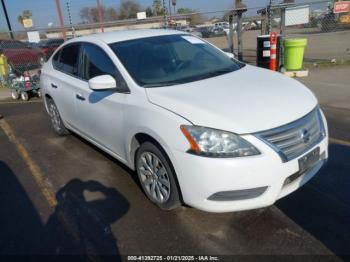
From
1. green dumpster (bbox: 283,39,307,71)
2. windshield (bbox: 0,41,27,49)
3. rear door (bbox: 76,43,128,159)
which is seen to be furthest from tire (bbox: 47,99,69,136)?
windshield (bbox: 0,41,27,49)

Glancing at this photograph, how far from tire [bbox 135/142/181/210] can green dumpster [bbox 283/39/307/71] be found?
7.18 meters

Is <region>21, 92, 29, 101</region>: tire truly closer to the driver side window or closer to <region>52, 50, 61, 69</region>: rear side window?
<region>52, 50, 61, 69</region>: rear side window

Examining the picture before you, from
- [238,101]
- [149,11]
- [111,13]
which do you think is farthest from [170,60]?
[149,11]

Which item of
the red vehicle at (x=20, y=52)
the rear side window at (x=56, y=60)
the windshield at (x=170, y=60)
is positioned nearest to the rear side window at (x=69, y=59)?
the rear side window at (x=56, y=60)

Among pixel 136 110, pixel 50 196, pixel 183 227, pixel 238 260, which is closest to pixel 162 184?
pixel 183 227

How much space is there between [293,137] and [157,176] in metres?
1.34

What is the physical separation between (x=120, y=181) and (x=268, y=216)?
1.86m

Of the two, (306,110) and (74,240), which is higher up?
(306,110)

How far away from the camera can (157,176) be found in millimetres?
3350

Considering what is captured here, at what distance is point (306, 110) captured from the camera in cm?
312

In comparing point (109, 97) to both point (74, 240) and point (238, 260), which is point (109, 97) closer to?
point (74, 240)

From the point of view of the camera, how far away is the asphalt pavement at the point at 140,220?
2.91 meters

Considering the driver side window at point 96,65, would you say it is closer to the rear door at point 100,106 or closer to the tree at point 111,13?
the rear door at point 100,106

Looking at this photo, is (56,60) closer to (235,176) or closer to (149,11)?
(235,176)
